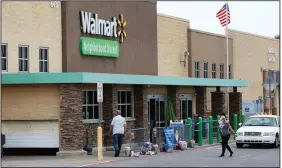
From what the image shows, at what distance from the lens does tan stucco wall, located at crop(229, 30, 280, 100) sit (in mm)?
44188

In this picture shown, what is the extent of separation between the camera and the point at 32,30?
2575cm

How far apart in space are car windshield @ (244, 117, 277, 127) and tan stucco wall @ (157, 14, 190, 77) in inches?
279

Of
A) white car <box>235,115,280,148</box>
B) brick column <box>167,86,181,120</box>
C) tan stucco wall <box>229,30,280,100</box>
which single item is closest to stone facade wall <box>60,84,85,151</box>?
white car <box>235,115,280,148</box>

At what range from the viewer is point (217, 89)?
38.2 metres

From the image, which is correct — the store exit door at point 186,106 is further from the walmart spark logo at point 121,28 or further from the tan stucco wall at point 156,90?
the walmart spark logo at point 121,28

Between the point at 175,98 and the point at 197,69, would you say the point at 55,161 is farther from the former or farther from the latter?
the point at 197,69

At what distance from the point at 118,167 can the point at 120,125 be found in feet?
14.3

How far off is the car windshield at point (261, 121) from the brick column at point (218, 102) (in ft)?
26.4

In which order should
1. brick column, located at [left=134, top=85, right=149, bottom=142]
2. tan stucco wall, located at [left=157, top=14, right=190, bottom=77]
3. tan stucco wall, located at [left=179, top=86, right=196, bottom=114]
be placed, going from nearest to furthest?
1. brick column, located at [left=134, top=85, right=149, bottom=142]
2. tan stucco wall, located at [left=157, top=14, right=190, bottom=77]
3. tan stucco wall, located at [left=179, top=86, right=196, bottom=114]

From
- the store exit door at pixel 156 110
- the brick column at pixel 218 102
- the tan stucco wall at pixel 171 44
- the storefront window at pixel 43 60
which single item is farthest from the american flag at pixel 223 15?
the storefront window at pixel 43 60

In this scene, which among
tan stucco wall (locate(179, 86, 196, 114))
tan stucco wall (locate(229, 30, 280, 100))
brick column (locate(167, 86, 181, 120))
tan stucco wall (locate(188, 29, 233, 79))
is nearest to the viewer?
brick column (locate(167, 86, 181, 120))

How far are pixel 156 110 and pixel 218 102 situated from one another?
6.24m

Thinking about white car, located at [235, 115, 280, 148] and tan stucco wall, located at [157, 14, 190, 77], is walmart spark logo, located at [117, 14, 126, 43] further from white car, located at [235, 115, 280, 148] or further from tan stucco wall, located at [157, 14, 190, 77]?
white car, located at [235, 115, 280, 148]

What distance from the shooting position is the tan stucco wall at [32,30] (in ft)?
81.2
